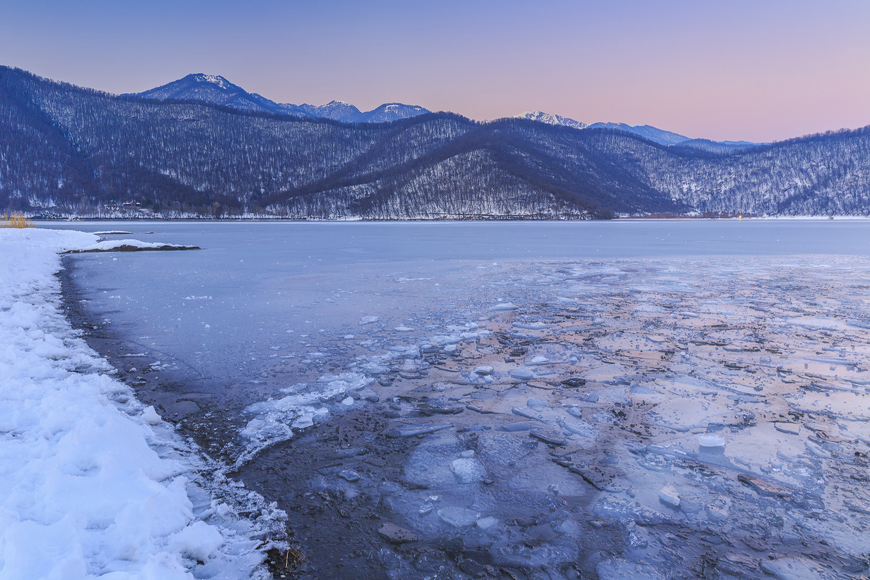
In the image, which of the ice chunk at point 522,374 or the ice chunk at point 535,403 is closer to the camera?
the ice chunk at point 535,403

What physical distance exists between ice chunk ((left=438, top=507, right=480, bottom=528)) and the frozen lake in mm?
14

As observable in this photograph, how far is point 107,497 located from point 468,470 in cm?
271

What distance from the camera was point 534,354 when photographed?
7.34 m

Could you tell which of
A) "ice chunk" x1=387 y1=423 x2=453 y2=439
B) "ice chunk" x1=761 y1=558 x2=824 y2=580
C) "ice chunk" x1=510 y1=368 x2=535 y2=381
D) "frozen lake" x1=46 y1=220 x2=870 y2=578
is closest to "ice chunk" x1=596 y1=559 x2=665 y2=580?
"frozen lake" x1=46 y1=220 x2=870 y2=578

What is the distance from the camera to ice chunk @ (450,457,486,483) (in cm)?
384

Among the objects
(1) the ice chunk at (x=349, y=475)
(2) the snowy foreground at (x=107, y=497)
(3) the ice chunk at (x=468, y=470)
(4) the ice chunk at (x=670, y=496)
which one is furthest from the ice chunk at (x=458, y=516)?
(4) the ice chunk at (x=670, y=496)

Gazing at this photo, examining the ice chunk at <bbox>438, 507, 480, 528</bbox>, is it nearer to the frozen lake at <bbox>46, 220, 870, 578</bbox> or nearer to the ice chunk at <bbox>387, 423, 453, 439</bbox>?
the frozen lake at <bbox>46, 220, 870, 578</bbox>

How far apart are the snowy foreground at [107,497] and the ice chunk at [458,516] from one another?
1.20 m

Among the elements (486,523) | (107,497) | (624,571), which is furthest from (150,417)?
(624,571)

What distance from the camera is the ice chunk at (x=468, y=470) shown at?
12.6 ft

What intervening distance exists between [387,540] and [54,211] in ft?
704

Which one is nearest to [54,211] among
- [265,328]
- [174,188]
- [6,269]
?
[174,188]

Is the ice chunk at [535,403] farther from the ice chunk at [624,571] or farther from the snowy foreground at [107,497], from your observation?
the snowy foreground at [107,497]

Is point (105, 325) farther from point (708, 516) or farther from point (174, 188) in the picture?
point (174, 188)
